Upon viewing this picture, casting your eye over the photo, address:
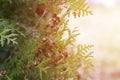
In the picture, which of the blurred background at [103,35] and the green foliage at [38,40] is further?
the blurred background at [103,35]

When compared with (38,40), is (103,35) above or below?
below

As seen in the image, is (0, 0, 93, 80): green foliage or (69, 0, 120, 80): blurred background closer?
(0, 0, 93, 80): green foliage

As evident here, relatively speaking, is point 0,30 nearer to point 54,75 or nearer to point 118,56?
point 54,75

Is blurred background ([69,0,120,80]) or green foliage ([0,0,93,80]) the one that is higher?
green foliage ([0,0,93,80])

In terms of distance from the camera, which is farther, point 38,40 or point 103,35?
point 103,35

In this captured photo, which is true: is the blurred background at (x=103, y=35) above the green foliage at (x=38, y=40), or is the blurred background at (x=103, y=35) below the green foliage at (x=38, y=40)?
below
